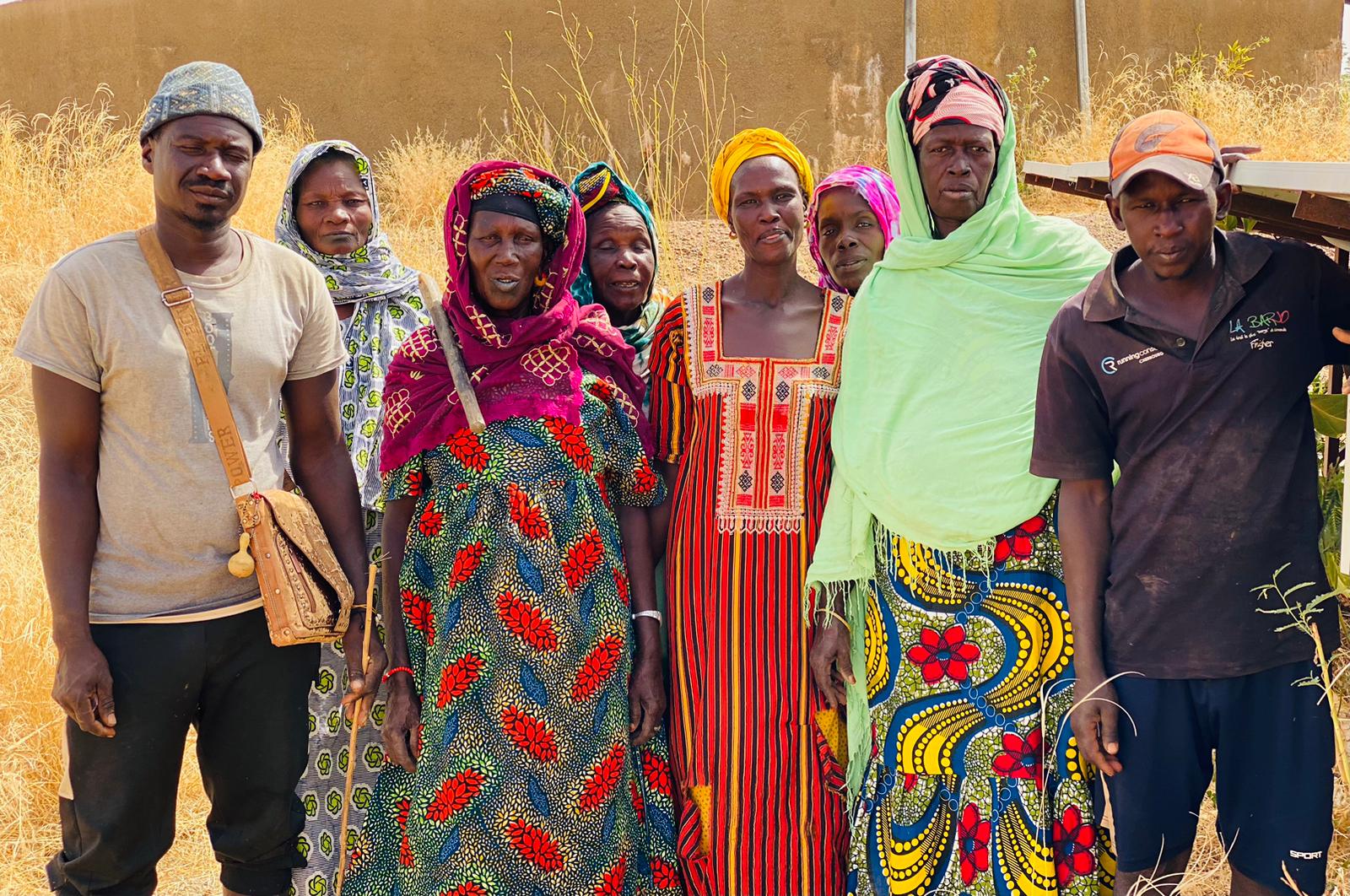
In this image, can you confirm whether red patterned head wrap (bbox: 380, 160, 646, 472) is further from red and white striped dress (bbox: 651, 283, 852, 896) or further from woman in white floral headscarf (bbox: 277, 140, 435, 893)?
woman in white floral headscarf (bbox: 277, 140, 435, 893)

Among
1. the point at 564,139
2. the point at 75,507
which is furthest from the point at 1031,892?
the point at 564,139

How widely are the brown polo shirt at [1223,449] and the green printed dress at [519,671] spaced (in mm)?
1153

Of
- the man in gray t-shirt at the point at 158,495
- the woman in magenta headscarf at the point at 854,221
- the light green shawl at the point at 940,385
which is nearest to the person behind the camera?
the man in gray t-shirt at the point at 158,495

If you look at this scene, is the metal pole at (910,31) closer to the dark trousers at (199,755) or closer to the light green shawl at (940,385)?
the light green shawl at (940,385)

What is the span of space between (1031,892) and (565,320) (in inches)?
65.3

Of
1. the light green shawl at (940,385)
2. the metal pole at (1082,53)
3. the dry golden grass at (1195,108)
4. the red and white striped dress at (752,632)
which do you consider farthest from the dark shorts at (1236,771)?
the metal pole at (1082,53)

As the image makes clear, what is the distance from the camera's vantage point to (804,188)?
10.9 feet

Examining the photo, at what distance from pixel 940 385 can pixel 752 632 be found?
0.74 m

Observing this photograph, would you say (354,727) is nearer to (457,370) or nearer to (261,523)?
(261,523)

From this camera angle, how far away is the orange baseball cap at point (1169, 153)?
235 cm

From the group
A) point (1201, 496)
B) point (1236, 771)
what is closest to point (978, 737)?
point (1236, 771)

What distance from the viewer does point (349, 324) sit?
3656 mm

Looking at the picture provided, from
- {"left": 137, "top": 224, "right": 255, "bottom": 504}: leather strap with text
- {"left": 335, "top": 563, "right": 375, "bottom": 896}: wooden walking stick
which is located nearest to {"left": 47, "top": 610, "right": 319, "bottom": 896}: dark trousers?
{"left": 335, "top": 563, "right": 375, "bottom": 896}: wooden walking stick

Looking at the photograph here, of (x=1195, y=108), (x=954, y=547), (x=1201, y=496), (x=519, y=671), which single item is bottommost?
(x=519, y=671)
